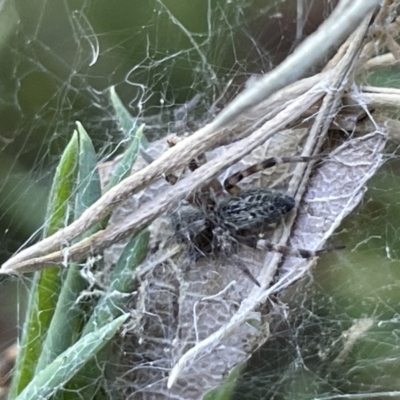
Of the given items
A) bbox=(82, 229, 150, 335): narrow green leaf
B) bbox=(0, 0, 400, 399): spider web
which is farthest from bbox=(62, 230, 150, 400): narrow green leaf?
bbox=(0, 0, 400, 399): spider web

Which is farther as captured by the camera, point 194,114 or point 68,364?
point 194,114

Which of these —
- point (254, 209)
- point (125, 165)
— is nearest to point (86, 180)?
point (125, 165)

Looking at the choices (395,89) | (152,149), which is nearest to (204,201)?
(152,149)

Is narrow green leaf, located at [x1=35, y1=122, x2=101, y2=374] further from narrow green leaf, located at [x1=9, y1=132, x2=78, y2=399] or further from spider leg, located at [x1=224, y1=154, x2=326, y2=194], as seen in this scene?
spider leg, located at [x1=224, y1=154, x2=326, y2=194]

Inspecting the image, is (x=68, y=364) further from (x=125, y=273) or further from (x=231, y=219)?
(x=231, y=219)

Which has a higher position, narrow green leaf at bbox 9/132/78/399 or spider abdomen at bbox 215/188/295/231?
narrow green leaf at bbox 9/132/78/399

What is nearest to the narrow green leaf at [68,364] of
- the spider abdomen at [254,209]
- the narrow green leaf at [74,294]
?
the narrow green leaf at [74,294]

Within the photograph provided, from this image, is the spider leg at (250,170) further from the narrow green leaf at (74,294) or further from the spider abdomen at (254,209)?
the narrow green leaf at (74,294)
